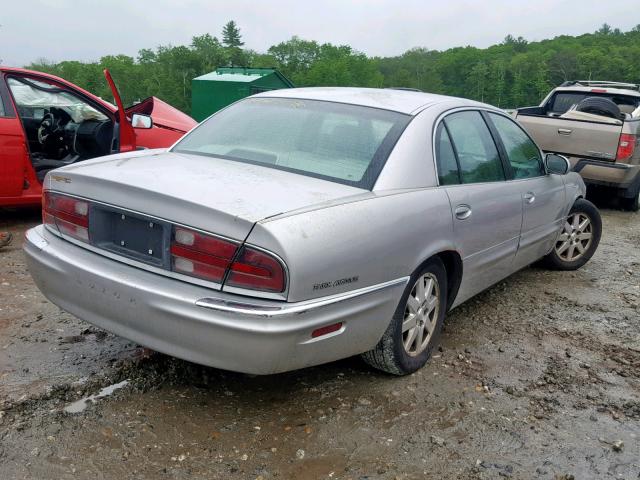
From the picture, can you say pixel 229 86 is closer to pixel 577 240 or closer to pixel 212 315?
pixel 577 240

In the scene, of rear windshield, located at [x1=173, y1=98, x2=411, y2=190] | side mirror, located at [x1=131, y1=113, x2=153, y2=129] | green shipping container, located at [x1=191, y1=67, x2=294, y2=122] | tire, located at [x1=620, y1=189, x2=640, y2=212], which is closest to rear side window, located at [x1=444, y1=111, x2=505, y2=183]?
rear windshield, located at [x1=173, y1=98, x2=411, y2=190]

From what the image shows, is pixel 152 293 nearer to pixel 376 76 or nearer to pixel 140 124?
pixel 140 124

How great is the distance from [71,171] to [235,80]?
1046 centimetres

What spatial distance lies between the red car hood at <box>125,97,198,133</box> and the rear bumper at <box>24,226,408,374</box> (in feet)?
13.8

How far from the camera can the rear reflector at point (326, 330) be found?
100 inches

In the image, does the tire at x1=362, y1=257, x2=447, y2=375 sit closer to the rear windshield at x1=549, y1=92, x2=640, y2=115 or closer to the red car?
the red car

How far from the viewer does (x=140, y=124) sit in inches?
208

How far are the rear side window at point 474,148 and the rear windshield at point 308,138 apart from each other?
47 cm

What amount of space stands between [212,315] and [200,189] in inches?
22.4

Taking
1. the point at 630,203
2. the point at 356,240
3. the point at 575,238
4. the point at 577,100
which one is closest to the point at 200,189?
the point at 356,240

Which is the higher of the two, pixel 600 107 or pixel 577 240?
pixel 600 107

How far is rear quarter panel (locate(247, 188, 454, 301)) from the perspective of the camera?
2.41m

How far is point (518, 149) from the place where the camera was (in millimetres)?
4426

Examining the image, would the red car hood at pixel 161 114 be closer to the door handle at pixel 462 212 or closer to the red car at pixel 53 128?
the red car at pixel 53 128
